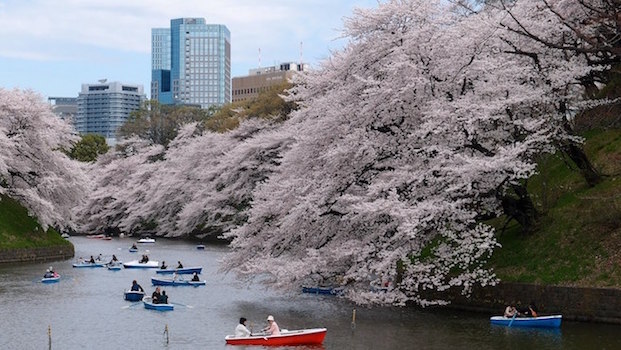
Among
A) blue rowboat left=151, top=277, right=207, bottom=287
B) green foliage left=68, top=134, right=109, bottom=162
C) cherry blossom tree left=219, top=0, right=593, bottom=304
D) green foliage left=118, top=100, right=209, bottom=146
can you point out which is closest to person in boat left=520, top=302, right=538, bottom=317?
cherry blossom tree left=219, top=0, right=593, bottom=304

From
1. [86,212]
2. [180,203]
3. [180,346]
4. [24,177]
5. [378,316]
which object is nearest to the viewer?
[180,346]

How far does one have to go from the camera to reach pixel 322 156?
126ft

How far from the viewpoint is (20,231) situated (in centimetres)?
6781

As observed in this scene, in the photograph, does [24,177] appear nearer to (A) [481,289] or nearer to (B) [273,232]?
(B) [273,232]

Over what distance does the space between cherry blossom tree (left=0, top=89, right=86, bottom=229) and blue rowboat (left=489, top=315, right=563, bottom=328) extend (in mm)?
41738

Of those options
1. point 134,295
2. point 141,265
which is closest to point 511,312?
point 134,295

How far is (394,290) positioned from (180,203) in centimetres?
6649

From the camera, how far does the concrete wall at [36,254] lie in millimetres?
63566

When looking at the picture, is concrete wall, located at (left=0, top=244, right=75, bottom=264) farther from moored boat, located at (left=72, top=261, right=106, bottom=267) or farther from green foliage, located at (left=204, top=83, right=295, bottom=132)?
green foliage, located at (left=204, top=83, right=295, bottom=132)

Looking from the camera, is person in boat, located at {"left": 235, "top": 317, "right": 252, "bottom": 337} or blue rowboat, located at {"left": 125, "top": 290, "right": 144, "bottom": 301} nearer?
person in boat, located at {"left": 235, "top": 317, "right": 252, "bottom": 337}

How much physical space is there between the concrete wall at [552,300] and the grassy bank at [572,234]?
37 cm

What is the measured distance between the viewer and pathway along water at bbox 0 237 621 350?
30938 mm

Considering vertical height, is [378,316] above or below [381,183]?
below

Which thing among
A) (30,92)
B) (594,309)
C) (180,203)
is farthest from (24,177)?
(594,309)
